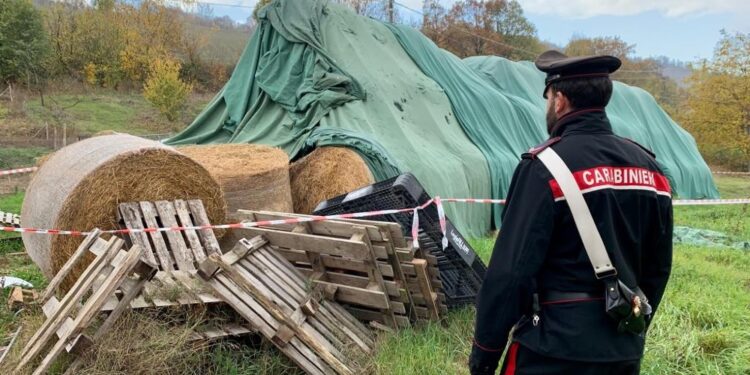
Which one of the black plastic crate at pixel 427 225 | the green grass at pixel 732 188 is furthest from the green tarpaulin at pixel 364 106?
the green grass at pixel 732 188

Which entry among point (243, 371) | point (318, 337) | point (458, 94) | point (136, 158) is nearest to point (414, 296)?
point (318, 337)

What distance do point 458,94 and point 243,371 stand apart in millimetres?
9673

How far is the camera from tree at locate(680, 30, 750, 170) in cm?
2842

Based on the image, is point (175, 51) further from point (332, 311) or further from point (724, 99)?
point (332, 311)

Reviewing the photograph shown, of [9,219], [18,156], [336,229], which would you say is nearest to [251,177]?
[336,229]

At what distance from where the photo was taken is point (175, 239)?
527cm

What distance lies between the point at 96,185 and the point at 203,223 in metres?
1.04

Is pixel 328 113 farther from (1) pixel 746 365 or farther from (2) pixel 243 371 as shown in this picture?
(1) pixel 746 365

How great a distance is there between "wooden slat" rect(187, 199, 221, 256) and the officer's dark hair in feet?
13.0

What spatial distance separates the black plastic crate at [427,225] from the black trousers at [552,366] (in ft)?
7.61

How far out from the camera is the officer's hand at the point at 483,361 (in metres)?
2.37

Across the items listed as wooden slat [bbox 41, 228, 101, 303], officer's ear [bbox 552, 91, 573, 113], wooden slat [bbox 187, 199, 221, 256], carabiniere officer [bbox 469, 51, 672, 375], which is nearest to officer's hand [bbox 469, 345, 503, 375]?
carabiniere officer [bbox 469, 51, 672, 375]

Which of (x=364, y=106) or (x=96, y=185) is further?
(x=364, y=106)

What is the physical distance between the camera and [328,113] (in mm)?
9180
